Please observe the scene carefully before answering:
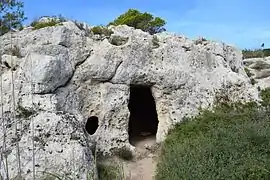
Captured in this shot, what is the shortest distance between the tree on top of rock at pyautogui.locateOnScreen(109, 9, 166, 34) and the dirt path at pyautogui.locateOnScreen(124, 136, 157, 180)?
924 centimetres

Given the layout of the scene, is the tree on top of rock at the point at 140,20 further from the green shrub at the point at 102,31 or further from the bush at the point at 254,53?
the green shrub at the point at 102,31

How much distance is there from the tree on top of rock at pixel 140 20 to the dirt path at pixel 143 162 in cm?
924

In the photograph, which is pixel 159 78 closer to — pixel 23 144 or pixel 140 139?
pixel 140 139

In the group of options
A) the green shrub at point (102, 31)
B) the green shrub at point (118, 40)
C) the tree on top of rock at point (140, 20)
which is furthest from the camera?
the tree on top of rock at point (140, 20)

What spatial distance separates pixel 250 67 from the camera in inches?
703

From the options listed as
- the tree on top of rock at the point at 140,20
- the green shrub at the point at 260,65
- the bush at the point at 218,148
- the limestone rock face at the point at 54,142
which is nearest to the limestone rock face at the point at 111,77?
the limestone rock face at the point at 54,142

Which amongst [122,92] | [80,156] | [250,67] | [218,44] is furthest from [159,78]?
[250,67]

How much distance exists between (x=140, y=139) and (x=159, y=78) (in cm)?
195

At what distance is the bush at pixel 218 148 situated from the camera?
25.9 ft

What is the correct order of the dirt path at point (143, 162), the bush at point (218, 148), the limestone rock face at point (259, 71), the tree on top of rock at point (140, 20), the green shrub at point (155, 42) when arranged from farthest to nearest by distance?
the tree on top of rock at point (140, 20)
the limestone rock face at point (259, 71)
the green shrub at point (155, 42)
the dirt path at point (143, 162)
the bush at point (218, 148)

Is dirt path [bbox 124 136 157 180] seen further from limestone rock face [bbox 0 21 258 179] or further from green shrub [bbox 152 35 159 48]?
green shrub [bbox 152 35 159 48]

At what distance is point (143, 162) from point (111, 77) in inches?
92.3

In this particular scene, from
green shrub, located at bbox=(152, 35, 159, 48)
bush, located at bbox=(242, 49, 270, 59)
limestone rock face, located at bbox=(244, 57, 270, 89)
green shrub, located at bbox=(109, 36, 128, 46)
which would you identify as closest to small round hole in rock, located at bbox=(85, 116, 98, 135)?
green shrub, located at bbox=(109, 36, 128, 46)

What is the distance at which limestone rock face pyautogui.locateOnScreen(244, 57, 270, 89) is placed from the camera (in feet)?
50.6
